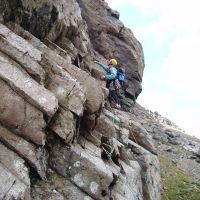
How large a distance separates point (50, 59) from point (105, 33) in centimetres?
2309

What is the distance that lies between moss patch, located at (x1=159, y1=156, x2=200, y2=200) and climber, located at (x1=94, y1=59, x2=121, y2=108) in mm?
11842

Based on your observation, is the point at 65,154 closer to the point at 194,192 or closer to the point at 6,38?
the point at 6,38

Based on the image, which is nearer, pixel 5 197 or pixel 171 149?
pixel 5 197

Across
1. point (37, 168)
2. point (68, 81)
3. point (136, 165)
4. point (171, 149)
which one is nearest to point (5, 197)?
point (37, 168)

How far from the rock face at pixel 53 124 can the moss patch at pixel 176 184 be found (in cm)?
1177

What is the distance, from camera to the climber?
33.3m

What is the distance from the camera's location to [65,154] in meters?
19.7

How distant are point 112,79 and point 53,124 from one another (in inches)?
579

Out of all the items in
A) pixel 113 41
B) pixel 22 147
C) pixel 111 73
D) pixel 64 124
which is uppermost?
pixel 113 41

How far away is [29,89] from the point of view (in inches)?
710

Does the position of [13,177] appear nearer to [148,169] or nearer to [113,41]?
[148,169]

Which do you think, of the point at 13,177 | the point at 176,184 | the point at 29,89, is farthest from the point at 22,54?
the point at 176,184

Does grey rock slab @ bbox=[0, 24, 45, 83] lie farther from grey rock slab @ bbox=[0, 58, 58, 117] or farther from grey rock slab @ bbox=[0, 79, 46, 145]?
grey rock slab @ bbox=[0, 79, 46, 145]

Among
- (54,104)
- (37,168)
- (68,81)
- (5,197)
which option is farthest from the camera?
(68,81)
